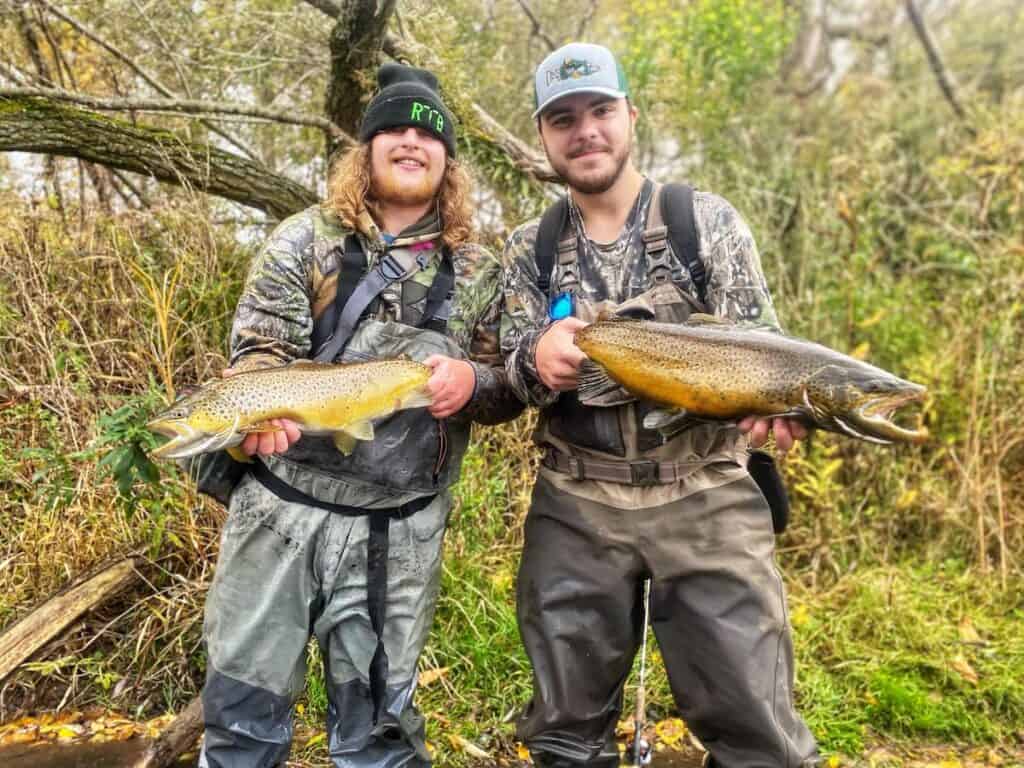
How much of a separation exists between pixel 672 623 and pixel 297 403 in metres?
1.50

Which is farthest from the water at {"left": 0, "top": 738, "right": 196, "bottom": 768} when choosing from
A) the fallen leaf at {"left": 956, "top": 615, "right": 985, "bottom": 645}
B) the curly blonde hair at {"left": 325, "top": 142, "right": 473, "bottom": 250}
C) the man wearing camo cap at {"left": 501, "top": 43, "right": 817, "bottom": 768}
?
the fallen leaf at {"left": 956, "top": 615, "right": 985, "bottom": 645}

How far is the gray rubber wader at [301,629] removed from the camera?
2.68m

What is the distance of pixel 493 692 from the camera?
404 centimetres

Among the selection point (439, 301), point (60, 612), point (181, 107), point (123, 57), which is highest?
point (123, 57)

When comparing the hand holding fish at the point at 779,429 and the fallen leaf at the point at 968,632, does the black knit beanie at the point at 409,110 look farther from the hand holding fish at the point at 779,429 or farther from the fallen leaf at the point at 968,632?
the fallen leaf at the point at 968,632

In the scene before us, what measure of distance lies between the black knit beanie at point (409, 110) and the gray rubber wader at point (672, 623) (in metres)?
1.49

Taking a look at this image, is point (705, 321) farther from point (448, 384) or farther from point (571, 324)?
point (448, 384)

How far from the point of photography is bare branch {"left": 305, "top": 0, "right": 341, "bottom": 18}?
198 inches

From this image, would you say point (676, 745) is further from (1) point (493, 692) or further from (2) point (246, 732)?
(2) point (246, 732)

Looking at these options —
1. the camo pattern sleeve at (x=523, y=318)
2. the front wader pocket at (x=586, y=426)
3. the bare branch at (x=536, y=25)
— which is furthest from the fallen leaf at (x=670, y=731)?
the bare branch at (x=536, y=25)

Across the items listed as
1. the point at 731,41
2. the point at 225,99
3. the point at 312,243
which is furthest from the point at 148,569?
the point at 731,41

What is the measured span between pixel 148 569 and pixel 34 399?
3.80 feet

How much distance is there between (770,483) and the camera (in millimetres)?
2947

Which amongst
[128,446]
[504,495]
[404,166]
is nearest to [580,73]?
[404,166]
